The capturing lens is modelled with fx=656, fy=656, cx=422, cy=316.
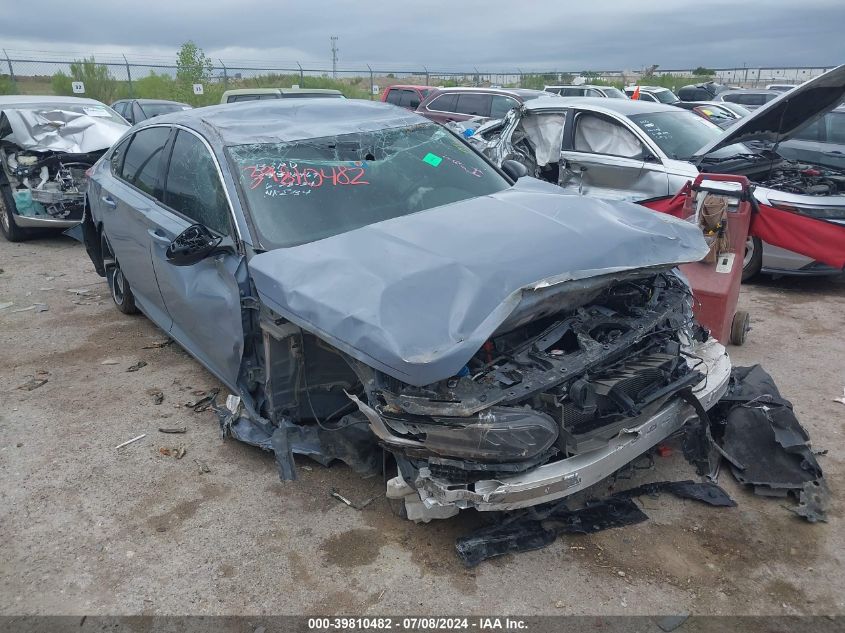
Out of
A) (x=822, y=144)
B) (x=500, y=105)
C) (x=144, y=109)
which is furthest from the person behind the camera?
(x=144, y=109)

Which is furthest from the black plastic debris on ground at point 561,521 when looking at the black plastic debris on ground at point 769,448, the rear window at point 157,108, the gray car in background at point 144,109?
the rear window at point 157,108

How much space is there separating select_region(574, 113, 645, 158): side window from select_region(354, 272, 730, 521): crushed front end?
4680 millimetres

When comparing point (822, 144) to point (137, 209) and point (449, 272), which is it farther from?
point (137, 209)

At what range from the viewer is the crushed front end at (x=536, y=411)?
8.66 feet

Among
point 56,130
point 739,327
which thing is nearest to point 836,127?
point 739,327

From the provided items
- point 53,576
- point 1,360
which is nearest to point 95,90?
point 1,360

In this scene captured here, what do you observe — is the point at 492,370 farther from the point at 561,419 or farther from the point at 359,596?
the point at 359,596

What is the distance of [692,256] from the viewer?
3.36m

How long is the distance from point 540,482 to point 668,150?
5.63m

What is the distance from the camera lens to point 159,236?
4203 millimetres

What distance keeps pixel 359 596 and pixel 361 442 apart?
760 mm

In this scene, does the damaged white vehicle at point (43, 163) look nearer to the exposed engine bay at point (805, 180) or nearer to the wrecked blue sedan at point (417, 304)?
the wrecked blue sedan at point (417, 304)

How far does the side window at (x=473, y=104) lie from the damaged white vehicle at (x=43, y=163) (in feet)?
20.6

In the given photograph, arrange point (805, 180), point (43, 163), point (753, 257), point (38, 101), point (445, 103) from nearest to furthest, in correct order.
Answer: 1. point (805, 180)
2. point (753, 257)
3. point (43, 163)
4. point (38, 101)
5. point (445, 103)
